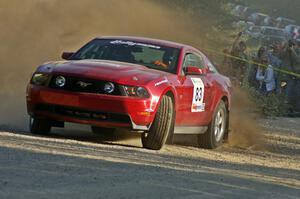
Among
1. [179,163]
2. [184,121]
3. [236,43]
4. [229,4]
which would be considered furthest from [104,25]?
[179,163]

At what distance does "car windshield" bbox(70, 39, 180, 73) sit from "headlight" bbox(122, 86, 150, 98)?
107cm

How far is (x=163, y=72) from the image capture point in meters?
11.7

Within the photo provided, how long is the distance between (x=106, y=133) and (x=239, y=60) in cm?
1155

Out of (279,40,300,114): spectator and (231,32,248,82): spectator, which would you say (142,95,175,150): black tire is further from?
(231,32,248,82): spectator

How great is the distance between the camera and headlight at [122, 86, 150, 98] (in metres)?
10.8

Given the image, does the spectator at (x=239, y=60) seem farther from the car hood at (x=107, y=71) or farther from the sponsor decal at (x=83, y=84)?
the sponsor decal at (x=83, y=84)

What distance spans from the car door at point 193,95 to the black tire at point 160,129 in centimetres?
54

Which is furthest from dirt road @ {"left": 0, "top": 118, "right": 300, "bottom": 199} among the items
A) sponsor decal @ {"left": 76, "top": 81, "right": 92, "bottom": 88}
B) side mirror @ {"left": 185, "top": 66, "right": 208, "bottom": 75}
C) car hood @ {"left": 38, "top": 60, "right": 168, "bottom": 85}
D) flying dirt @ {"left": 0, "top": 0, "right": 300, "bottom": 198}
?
side mirror @ {"left": 185, "top": 66, "right": 208, "bottom": 75}

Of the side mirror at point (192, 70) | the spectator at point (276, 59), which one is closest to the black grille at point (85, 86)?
the side mirror at point (192, 70)

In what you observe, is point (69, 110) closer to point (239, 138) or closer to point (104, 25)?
point (239, 138)

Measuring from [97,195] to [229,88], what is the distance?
6862mm

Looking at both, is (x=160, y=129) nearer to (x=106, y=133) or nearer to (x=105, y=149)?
(x=105, y=149)

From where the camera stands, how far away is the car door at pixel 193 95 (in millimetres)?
11852

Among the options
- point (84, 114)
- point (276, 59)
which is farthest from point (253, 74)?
point (84, 114)
